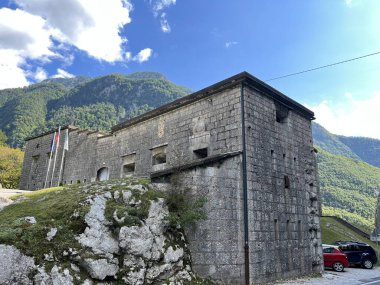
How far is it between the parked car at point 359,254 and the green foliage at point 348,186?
145 ft

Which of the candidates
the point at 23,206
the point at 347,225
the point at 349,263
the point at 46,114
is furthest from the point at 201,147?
the point at 46,114

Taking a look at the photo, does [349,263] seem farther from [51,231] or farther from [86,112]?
[86,112]

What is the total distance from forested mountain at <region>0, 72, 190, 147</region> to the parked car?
50.3 meters

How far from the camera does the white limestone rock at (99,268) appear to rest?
6883 millimetres

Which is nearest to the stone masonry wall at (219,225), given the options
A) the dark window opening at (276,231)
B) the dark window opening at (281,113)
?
the dark window opening at (276,231)

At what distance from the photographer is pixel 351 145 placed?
150m

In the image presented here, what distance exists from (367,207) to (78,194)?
71.1 meters

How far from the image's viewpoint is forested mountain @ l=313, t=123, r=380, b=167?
447 feet

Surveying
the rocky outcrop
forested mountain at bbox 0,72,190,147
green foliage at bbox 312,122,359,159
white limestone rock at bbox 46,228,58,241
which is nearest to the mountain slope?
green foliage at bbox 312,122,359,159

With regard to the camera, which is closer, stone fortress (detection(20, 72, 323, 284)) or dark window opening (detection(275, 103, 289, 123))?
stone fortress (detection(20, 72, 323, 284))

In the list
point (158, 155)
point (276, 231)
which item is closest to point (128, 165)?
point (158, 155)

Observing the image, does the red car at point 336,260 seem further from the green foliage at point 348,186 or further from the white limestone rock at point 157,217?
the green foliage at point 348,186

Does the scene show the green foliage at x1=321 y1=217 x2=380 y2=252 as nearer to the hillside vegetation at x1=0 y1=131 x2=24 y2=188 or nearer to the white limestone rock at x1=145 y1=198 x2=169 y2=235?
the white limestone rock at x1=145 y1=198 x2=169 y2=235

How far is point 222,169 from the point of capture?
1012 cm
